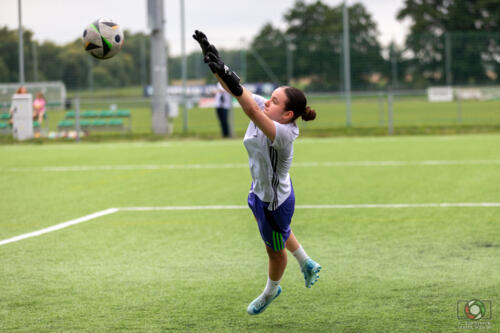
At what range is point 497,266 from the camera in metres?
6.08

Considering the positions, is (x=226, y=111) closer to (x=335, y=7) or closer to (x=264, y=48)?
(x=264, y=48)

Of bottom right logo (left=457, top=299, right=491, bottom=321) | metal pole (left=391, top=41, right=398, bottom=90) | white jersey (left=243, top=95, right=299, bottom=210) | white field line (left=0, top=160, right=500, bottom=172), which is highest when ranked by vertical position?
metal pole (left=391, top=41, right=398, bottom=90)

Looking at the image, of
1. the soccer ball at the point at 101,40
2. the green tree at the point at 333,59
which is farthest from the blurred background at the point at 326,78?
the soccer ball at the point at 101,40

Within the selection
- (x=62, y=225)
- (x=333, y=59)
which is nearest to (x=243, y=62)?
(x=333, y=59)

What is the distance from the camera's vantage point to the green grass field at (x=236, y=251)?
191 inches

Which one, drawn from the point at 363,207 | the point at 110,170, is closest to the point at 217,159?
the point at 110,170

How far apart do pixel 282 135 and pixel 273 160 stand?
314mm

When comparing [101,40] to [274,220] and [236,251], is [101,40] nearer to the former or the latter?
[236,251]

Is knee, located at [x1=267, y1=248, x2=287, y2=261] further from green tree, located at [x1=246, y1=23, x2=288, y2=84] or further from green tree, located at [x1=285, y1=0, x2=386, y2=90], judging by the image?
green tree, located at [x1=246, y1=23, x2=288, y2=84]

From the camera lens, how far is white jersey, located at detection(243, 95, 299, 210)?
4566mm

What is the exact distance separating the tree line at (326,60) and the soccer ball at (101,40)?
2253 centimetres

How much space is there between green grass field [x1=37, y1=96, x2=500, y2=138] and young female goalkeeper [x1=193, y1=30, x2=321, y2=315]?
19163 mm

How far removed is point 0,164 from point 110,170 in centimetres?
367

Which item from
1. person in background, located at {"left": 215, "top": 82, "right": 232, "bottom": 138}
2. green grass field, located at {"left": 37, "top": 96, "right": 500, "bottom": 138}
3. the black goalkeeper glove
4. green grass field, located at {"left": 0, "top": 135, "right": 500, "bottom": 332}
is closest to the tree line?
green grass field, located at {"left": 37, "top": 96, "right": 500, "bottom": 138}
